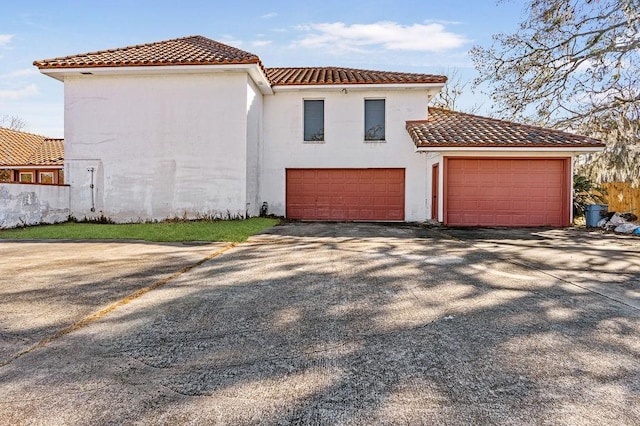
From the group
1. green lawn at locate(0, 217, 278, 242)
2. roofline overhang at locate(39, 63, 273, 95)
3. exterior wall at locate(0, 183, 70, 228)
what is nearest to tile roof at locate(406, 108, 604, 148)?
roofline overhang at locate(39, 63, 273, 95)

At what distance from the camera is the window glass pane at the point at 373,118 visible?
47.4 feet

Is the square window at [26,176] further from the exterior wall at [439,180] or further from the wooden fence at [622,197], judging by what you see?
the wooden fence at [622,197]

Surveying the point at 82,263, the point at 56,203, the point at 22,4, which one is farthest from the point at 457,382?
the point at 22,4

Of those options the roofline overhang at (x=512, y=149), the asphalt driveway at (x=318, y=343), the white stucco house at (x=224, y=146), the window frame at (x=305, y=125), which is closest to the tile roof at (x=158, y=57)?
the white stucco house at (x=224, y=146)

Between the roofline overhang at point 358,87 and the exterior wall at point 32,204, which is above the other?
the roofline overhang at point 358,87

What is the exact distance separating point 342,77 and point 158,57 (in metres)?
6.30

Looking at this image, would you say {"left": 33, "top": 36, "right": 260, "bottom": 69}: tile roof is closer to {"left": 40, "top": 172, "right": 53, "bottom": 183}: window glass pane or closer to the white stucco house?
the white stucco house

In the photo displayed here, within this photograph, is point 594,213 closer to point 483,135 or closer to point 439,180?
point 483,135

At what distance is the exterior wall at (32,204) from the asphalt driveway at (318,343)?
5860 millimetres

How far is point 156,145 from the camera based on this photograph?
40.4ft

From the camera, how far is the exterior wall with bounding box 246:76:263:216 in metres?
12.6

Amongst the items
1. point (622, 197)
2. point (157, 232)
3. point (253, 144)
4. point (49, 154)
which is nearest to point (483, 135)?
point (622, 197)

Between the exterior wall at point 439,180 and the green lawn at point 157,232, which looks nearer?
the green lawn at point 157,232

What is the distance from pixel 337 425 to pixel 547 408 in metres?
1.11
